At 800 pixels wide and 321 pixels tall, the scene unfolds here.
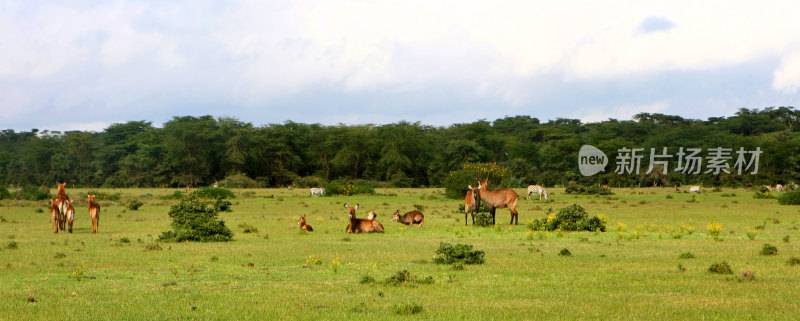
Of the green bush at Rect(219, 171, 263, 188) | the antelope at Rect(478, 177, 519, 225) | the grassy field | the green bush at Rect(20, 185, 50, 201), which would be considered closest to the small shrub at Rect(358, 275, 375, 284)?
the grassy field

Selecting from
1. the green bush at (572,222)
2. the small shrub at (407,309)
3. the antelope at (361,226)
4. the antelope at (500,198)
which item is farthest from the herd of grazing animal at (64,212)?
the small shrub at (407,309)

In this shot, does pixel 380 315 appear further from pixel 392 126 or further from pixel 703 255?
pixel 392 126

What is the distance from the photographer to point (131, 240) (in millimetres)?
20984

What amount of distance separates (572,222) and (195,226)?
10553 millimetres

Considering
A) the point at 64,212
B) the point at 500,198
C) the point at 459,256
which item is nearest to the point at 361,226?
the point at 500,198

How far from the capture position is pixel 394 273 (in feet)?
44.6

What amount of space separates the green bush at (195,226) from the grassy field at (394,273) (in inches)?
25.5

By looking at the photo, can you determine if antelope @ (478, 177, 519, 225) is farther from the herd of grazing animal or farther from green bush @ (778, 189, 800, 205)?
green bush @ (778, 189, 800, 205)

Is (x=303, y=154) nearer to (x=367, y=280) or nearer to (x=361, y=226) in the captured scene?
(x=361, y=226)

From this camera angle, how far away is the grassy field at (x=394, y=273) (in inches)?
389

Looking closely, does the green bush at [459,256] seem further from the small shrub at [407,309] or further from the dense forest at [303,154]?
the dense forest at [303,154]

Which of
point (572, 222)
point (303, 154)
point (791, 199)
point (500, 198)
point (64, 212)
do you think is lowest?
point (64, 212)

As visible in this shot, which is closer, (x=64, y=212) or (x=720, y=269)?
(x=720, y=269)

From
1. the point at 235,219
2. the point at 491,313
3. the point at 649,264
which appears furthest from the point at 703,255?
the point at 235,219
